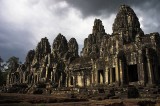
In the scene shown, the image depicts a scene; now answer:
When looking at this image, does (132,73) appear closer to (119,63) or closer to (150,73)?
(119,63)

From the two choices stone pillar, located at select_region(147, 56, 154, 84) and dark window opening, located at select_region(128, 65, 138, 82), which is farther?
dark window opening, located at select_region(128, 65, 138, 82)

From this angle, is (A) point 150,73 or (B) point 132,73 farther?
(B) point 132,73

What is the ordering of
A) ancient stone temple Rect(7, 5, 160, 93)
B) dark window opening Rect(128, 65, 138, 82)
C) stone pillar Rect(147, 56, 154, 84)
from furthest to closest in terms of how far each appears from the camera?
dark window opening Rect(128, 65, 138, 82), ancient stone temple Rect(7, 5, 160, 93), stone pillar Rect(147, 56, 154, 84)

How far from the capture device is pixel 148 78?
74.8ft

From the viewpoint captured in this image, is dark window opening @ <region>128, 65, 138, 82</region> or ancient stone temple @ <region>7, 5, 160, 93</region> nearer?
ancient stone temple @ <region>7, 5, 160, 93</region>

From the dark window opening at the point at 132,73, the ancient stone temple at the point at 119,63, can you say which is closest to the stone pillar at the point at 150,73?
the ancient stone temple at the point at 119,63

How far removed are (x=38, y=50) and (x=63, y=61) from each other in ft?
49.8

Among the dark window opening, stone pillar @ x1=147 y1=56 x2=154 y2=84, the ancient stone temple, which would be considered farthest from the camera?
the dark window opening

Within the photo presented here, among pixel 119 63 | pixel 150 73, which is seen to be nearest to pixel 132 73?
pixel 119 63

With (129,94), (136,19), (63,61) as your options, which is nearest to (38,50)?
(63,61)

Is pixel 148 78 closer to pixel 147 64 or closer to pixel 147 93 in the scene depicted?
pixel 147 64

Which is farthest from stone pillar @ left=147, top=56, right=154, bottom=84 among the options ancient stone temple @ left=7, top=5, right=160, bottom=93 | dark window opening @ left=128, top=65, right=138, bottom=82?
dark window opening @ left=128, top=65, right=138, bottom=82

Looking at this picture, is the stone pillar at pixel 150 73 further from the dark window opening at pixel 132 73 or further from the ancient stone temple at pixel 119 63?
the dark window opening at pixel 132 73

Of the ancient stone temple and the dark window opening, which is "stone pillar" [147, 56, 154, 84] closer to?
the ancient stone temple
